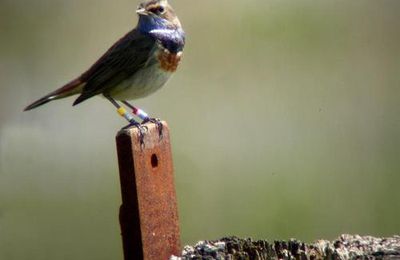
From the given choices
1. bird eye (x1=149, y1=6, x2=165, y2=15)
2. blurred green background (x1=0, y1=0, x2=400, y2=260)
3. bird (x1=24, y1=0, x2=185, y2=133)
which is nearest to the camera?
bird (x1=24, y1=0, x2=185, y2=133)

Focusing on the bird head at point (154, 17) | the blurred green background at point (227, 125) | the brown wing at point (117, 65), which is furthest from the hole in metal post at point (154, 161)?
the blurred green background at point (227, 125)

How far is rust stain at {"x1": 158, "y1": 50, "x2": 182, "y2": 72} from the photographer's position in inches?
318

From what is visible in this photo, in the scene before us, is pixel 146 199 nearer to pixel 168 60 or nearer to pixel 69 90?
pixel 168 60

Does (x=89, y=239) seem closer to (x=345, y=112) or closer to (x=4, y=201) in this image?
(x=4, y=201)

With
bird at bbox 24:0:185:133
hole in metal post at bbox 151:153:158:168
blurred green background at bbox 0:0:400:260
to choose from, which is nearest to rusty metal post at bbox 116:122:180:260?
hole in metal post at bbox 151:153:158:168

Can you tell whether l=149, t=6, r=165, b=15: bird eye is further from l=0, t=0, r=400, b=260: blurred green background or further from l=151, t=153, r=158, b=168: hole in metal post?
l=151, t=153, r=158, b=168: hole in metal post

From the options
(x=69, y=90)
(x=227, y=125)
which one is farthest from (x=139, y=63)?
(x=227, y=125)

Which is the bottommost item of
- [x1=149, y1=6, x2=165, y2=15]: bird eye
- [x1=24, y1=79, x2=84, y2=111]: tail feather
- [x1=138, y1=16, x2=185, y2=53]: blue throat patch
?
[x1=24, y1=79, x2=84, y2=111]: tail feather

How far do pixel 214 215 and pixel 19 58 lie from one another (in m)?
2.43

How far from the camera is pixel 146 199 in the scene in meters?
5.78

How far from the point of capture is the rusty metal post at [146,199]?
5.74 m

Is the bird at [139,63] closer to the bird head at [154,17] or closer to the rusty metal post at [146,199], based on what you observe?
the bird head at [154,17]

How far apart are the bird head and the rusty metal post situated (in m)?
2.43

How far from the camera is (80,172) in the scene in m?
10.6
